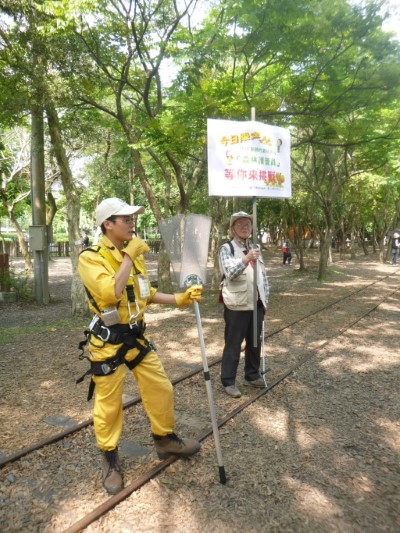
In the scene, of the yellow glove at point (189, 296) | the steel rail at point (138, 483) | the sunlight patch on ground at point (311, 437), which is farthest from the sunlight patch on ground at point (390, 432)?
the yellow glove at point (189, 296)

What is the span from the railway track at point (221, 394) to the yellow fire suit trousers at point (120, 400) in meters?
0.36

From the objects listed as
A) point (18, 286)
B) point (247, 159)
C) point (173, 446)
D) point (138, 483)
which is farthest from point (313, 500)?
point (18, 286)

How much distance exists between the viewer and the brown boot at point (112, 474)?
119 inches

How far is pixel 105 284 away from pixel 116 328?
15.4 inches

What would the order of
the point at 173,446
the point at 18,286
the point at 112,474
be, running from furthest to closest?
the point at 18,286 → the point at 173,446 → the point at 112,474

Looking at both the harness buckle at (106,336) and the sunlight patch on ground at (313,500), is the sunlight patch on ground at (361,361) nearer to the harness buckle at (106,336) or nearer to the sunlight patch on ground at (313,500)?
the sunlight patch on ground at (313,500)

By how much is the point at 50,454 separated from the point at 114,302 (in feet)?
5.86

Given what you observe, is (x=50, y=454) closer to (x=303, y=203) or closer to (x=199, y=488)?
(x=199, y=488)

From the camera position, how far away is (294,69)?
32.2ft

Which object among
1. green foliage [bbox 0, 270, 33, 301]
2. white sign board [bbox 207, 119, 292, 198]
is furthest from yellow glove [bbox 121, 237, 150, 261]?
green foliage [bbox 0, 270, 33, 301]

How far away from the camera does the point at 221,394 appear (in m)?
4.88

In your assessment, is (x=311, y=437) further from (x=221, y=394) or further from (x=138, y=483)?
(x=138, y=483)

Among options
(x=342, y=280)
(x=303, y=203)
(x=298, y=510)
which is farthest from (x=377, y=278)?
(x=298, y=510)

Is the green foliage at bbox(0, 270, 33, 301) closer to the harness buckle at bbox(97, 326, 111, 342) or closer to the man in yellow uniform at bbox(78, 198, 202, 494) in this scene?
the man in yellow uniform at bbox(78, 198, 202, 494)
